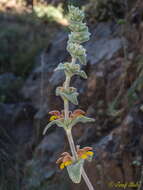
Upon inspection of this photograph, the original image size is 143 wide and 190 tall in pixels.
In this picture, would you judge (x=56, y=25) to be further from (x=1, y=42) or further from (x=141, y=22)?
(x=141, y=22)

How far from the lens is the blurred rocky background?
2.87 metres

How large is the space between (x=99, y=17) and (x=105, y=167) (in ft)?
6.07

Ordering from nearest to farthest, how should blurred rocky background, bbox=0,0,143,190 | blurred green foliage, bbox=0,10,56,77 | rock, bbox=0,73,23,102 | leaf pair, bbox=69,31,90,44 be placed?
leaf pair, bbox=69,31,90,44 → blurred rocky background, bbox=0,0,143,190 → rock, bbox=0,73,23,102 → blurred green foliage, bbox=0,10,56,77

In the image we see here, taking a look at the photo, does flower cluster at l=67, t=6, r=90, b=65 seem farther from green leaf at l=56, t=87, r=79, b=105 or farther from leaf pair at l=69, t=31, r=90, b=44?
green leaf at l=56, t=87, r=79, b=105

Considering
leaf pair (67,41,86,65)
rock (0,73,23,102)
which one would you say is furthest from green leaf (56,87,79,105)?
rock (0,73,23,102)

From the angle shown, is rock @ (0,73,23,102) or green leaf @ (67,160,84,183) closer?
green leaf @ (67,160,84,183)

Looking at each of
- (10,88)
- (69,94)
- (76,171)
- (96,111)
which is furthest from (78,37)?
(10,88)

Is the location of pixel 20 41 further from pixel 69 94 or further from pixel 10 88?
pixel 69 94

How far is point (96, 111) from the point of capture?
Answer: 140 inches

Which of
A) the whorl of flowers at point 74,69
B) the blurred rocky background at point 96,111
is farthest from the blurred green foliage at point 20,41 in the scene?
the whorl of flowers at point 74,69

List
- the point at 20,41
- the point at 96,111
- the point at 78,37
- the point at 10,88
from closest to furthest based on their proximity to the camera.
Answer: the point at 78,37 → the point at 96,111 → the point at 10,88 → the point at 20,41

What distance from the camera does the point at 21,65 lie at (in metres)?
6.34

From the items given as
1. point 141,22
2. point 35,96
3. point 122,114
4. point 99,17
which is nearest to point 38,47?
point 35,96

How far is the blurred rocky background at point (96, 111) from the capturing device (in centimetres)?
287
